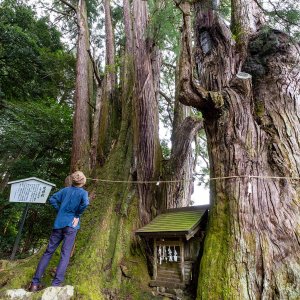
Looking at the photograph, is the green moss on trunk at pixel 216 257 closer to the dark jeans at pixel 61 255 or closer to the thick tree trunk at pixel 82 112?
the dark jeans at pixel 61 255

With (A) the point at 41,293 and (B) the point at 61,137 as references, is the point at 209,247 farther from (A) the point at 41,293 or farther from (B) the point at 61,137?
(B) the point at 61,137

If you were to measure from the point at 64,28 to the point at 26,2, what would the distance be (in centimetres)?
159

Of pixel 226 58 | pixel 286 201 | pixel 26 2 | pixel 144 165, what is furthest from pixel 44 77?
pixel 286 201

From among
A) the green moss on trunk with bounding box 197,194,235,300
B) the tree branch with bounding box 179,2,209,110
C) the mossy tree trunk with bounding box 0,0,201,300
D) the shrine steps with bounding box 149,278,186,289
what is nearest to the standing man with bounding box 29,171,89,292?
the mossy tree trunk with bounding box 0,0,201,300

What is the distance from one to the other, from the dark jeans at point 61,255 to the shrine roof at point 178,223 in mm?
920

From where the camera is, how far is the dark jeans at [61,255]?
9.43 ft

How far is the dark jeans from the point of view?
A: 2874mm

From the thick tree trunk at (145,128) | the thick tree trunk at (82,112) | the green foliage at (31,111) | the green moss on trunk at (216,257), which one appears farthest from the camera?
the green foliage at (31,111)

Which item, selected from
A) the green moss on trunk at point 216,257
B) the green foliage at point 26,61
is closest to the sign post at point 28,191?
the green moss on trunk at point 216,257

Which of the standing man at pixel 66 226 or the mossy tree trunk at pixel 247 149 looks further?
the standing man at pixel 66 226

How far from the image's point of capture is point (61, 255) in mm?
2943

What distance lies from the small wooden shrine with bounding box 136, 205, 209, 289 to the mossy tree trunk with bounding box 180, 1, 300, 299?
267mm

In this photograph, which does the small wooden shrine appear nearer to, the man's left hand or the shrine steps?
the shrine steps

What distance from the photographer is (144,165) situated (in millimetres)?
4367
